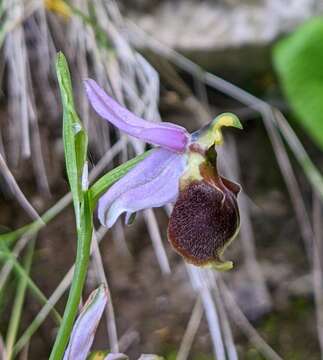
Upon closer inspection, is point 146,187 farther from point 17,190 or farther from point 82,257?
point 17,190

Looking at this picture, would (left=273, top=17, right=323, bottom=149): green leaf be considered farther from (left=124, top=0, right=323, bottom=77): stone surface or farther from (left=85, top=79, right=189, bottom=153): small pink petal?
(left=85, top=79, right=189, bottom=153): small pink petal

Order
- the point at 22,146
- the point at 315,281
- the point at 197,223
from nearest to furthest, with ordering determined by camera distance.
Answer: the point at 197,223, the point at 22,146, the point at 315,281

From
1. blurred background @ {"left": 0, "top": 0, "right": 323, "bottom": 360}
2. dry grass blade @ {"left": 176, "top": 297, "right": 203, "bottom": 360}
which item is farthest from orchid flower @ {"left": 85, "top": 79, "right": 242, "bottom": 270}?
dry grass blade @ {"left": 176, "top": 297, "right": 203, "bottom": 360}

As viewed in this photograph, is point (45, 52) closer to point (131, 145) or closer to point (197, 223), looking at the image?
point (131, 145)

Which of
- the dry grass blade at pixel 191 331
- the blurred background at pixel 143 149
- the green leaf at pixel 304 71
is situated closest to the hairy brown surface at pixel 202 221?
the blurred background at pixel 143 149

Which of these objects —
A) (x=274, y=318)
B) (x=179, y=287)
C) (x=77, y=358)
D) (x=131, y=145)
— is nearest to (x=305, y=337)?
(x=274, y=318)

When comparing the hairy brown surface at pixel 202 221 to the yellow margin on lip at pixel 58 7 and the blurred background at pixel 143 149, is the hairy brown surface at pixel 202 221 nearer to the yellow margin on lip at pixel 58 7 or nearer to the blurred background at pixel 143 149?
the blurred background at pixel 143 149
